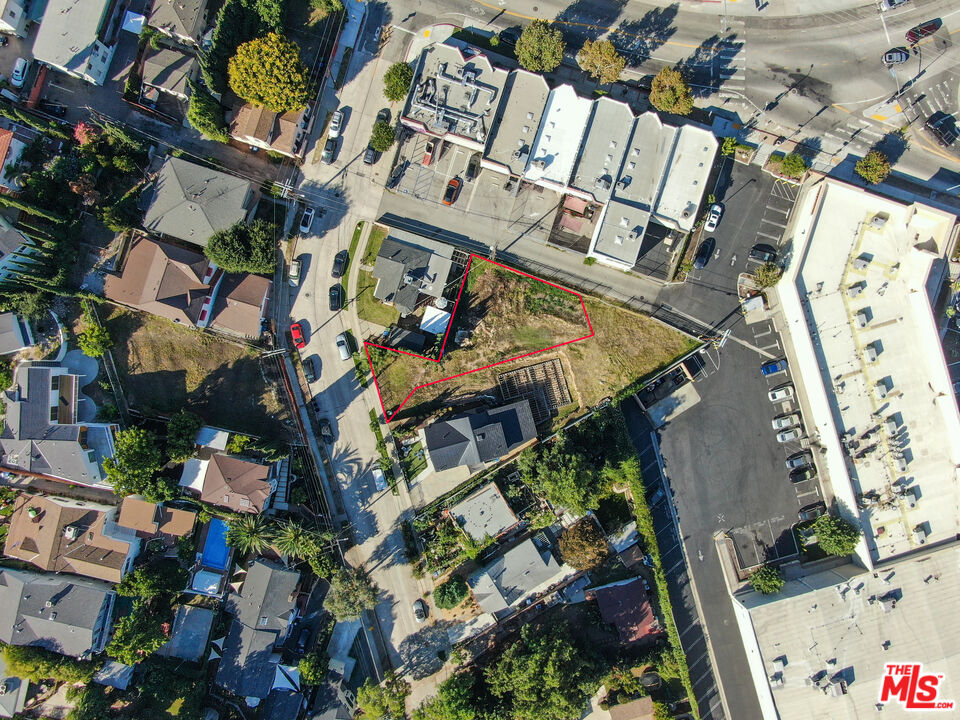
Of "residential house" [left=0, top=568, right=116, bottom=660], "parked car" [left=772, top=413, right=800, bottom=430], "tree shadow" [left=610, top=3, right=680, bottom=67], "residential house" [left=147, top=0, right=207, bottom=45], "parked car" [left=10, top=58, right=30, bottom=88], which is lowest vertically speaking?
"residential house" [left=0, top=568, right=116, bottom=660]

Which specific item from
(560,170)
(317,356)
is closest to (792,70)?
(560,170)

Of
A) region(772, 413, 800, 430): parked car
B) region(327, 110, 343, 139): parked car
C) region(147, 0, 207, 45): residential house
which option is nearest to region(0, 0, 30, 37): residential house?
region(147, 0, 207, 45): residential house

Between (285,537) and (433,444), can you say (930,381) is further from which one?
(285,537)

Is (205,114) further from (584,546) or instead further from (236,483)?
(584,546)

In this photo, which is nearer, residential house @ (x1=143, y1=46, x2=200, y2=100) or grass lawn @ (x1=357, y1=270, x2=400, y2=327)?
residential house @ (x1=143, y1=46, x2=200, y2=100)

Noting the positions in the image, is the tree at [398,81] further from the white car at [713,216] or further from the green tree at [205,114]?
the white car at [713,216]

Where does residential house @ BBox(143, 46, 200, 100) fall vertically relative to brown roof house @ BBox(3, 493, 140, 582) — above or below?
above

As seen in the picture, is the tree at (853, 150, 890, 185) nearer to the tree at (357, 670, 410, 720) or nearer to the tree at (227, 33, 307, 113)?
the tree at (227, 33, 307, 113)

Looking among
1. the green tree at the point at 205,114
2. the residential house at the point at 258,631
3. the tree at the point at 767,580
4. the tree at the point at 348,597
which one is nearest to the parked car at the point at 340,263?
the green tree at the point at 205,114
